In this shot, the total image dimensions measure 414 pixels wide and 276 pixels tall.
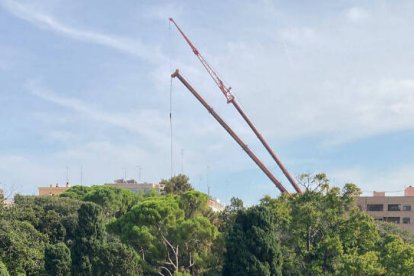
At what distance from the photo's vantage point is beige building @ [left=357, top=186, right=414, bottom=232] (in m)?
82.9

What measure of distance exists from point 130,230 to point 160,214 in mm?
1999

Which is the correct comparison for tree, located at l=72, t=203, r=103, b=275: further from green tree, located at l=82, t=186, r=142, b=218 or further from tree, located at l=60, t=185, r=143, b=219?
green tree, located at l=82, t=186, r=142, b=218

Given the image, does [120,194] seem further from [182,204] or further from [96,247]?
[96,247]

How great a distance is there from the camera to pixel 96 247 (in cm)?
3516

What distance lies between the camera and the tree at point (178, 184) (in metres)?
64.2

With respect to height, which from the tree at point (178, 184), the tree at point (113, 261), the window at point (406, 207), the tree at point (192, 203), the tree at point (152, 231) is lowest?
the tree at point (113, 261)

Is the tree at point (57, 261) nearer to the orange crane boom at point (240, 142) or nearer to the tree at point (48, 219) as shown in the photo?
the tree at point (48, 219)

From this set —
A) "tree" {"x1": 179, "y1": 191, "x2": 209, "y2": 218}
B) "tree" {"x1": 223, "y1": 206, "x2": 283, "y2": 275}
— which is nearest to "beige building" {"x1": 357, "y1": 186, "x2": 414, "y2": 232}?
"tree" {"x1": 179, "y1": 191, "x2": 209, "y2": 218}

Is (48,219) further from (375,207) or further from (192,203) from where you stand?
(375,207)

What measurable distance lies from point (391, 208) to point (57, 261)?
57987mm

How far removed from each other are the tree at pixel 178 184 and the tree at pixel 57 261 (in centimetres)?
2941

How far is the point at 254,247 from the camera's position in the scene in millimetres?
33688

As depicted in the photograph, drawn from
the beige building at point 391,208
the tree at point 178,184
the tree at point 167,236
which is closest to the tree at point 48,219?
the tree at point 167,236

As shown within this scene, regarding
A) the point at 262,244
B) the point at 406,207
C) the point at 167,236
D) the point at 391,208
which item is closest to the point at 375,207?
the point at 391,208
